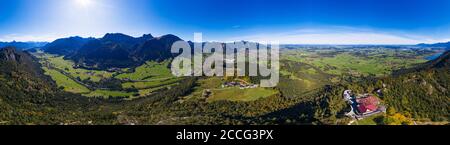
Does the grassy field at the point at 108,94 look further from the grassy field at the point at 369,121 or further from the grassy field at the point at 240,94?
the grassy field at the point at 369,121

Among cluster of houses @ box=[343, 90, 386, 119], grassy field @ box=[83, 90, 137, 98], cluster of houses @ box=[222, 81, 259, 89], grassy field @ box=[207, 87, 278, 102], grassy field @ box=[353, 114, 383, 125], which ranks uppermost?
cluster of houses @ box=[343, 90, 386, 119]

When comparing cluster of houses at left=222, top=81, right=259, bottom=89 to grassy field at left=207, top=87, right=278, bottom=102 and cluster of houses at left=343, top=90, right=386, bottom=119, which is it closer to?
grassy field at left=207, top=87, right=278, bottom=102

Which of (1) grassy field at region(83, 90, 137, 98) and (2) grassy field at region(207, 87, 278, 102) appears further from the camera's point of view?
(1) grassy field at region(83, 90, 137, 98)

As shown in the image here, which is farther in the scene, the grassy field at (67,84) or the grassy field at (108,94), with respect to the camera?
the grassy field at (67,84)

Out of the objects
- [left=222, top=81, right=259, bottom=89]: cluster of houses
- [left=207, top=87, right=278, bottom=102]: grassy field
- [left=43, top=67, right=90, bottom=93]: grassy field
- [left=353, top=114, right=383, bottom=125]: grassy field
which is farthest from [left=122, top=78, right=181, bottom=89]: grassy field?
[left=353, top=114, right=383, bottom=125]: grassy field

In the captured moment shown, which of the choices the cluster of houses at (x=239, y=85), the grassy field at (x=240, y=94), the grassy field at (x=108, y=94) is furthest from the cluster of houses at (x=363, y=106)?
the grassy field at (x=108, y=94)

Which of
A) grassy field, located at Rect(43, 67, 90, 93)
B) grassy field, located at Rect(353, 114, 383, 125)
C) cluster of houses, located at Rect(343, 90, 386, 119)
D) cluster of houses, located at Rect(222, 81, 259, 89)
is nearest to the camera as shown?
grassy field, located at Rect(353, 114, 383, 125)
